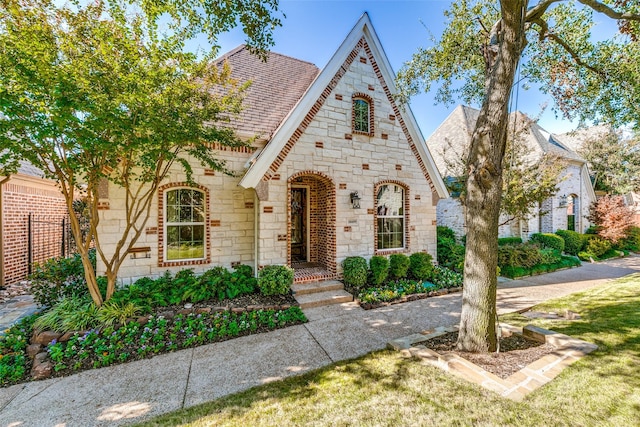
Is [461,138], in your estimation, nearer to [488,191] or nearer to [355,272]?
[355,272]

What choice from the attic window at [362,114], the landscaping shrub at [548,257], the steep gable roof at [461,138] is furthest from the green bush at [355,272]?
the steep gable roof at [461,138]

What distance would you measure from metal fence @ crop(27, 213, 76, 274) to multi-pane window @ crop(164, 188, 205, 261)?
4.92 meters

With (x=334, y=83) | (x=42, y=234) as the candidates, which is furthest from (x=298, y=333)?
(x=42, y=234)

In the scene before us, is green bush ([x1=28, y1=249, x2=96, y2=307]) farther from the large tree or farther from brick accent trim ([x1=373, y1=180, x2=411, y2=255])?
the large tree

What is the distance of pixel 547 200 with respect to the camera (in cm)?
1513

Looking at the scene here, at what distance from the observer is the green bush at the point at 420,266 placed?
8.13 m

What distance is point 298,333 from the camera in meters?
5.02

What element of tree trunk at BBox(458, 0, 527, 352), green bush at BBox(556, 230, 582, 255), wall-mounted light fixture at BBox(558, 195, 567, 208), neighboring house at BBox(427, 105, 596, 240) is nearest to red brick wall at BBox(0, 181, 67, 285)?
tree trunk at BBox(458, 0, 527, 352)

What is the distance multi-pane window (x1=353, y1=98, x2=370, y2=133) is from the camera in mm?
8266

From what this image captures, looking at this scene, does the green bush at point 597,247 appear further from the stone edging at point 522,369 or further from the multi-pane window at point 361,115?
the multi-pane window at point 361,115

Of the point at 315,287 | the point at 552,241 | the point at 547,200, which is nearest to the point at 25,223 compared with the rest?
the point at 315,287

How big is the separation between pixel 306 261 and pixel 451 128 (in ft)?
43.9

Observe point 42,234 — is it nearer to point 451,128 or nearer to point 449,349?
point 449,349

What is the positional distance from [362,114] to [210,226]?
18.8 feet
